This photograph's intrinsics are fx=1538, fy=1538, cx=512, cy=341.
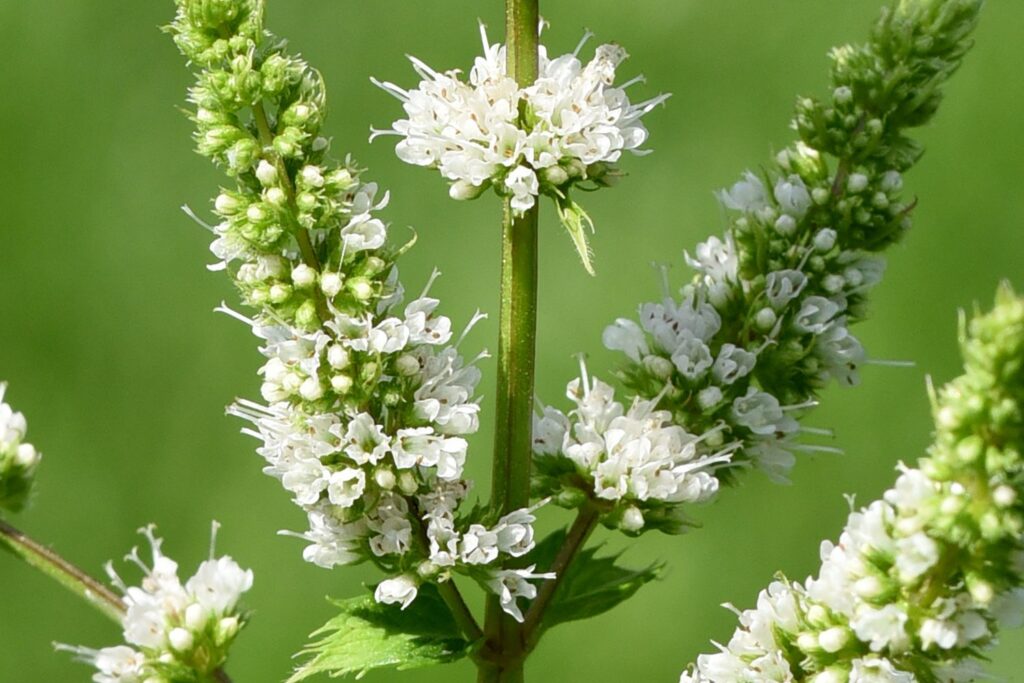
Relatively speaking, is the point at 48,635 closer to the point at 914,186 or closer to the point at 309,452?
the point at 309,452

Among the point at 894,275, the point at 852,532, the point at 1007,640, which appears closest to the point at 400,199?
the point at 894,275

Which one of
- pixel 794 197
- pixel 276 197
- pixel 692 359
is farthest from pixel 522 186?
pixel 794 197

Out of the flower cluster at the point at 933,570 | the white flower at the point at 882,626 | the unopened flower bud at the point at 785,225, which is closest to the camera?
the flower cluster at the point at 933,570

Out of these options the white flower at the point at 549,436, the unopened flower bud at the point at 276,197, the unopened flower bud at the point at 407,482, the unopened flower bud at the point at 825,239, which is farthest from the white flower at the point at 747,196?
the unopened flower bud at the point at 276,197

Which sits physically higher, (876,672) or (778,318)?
(778,318)

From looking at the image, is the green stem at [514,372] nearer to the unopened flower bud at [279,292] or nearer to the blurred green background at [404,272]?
the unopened flower bud at [279,292]

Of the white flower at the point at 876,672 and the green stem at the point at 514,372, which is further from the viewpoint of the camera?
the green stem at the point at 514,372

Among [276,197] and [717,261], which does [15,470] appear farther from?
[717,261]
